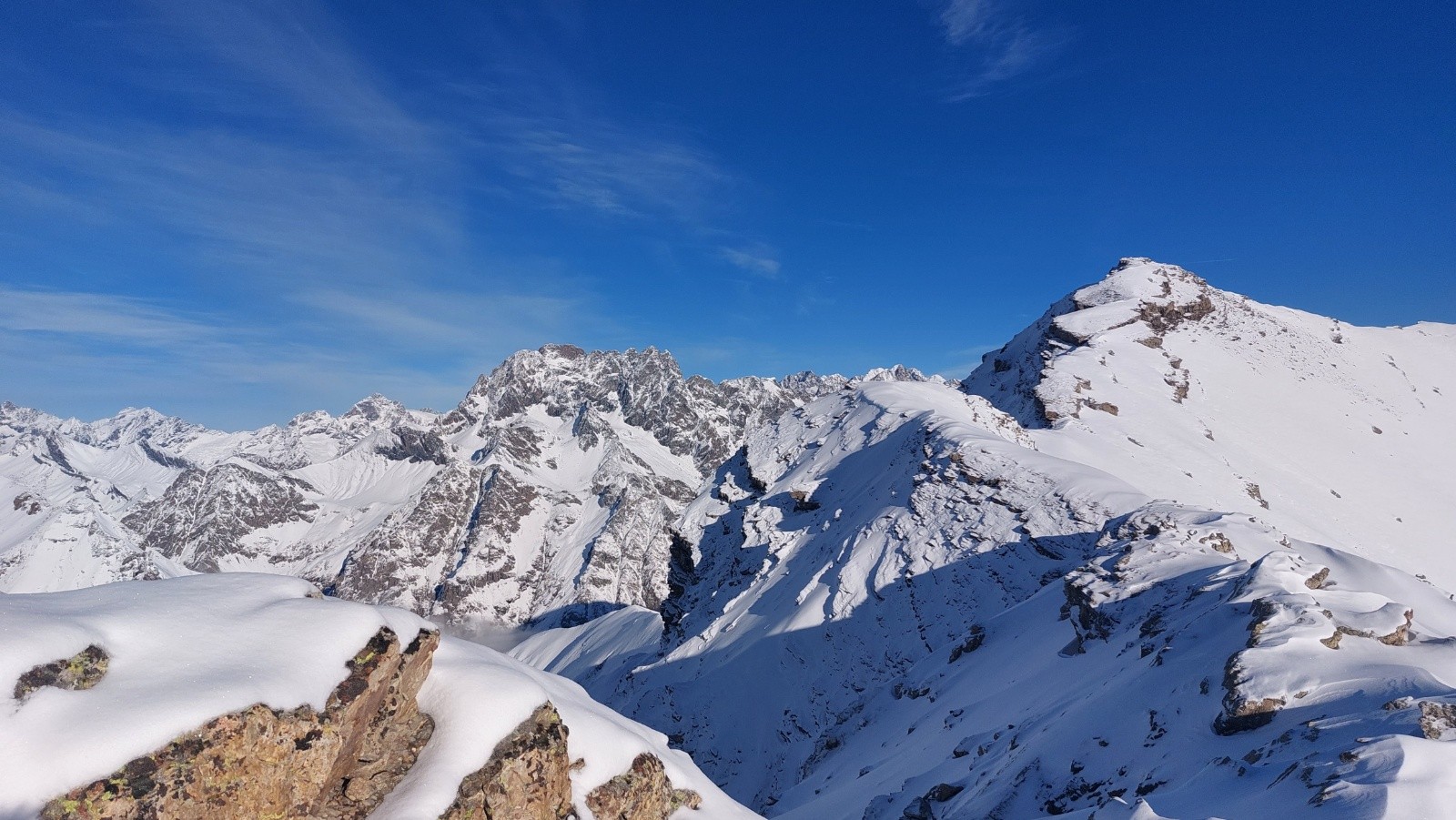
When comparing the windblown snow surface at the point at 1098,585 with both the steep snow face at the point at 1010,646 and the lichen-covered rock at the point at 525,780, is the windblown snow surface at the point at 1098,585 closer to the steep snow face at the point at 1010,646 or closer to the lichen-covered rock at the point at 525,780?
the steep snow face at the point at 1010,646

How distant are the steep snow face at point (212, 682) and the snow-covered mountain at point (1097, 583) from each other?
10.2 metres

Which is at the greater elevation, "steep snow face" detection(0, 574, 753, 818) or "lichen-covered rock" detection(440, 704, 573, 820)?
"steep snow face" detection(0, 574, 753, 818)

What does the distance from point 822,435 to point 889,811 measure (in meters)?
44.6

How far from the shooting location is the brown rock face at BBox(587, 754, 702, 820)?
11.0 meters

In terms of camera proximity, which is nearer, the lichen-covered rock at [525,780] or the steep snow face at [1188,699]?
the lichen-covered rock at [525,780]

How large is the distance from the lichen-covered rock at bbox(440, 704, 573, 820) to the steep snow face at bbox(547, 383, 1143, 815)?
91.8 feet

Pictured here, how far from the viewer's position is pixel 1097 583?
24922 mm

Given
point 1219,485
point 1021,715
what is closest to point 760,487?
point 1219,485

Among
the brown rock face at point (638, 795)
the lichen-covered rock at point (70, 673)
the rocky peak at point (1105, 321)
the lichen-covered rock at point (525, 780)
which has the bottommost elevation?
the brown rock face at point (638, 795)

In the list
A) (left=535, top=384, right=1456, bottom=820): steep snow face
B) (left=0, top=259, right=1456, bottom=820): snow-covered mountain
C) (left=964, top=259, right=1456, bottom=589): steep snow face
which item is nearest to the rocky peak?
(left=964, top=259, right=1456, bottom=589): steep snow face

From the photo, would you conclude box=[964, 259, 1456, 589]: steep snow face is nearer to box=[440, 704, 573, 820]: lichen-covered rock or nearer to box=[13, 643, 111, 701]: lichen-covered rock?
box=[440, 704, 573, 820]: lichen-covered rock

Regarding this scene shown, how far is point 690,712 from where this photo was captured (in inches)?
1870

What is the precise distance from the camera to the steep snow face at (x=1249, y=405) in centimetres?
4903

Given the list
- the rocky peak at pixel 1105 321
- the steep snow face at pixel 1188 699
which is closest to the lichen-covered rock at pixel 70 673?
the steep snow face at pixel 1188 699
